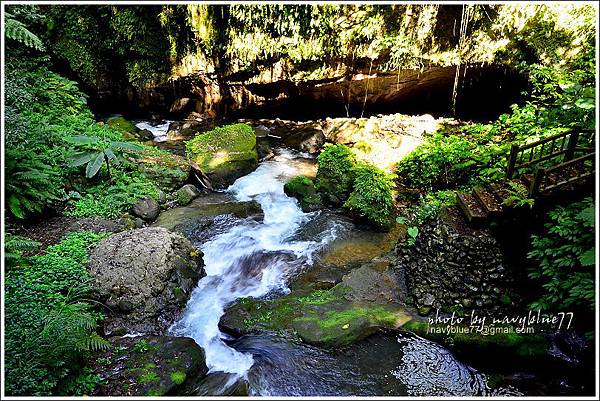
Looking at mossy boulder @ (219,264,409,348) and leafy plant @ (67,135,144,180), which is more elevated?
leafy plant @ (67,135,144,180)

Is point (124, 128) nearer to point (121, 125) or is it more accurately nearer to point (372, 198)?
point (121, 125)

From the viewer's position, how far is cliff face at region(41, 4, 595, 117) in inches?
461

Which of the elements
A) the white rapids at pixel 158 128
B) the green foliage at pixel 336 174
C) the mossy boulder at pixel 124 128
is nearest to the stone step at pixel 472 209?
the green foliage at pixel 336 174

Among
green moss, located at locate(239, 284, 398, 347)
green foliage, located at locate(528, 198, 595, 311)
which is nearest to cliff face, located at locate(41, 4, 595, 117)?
green foliage, located at locate(528, 198, 595, 311)

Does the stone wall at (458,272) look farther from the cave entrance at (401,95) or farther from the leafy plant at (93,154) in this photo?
the cave entrance at (401,95)

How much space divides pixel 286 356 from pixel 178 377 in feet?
5.16

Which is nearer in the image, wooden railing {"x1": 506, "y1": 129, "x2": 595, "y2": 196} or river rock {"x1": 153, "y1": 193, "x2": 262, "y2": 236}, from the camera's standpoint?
wooden railing {"x1": 506, "y1": 129, "x2": 595, "y2": 196}

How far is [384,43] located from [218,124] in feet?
25.6

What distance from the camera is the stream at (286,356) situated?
5190mm

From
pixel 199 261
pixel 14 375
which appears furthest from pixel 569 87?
pixel 14 375

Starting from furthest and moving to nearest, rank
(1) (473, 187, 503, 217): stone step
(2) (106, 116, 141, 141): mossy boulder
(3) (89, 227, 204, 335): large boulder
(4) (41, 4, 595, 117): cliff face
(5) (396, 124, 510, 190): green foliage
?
(2) (106, 116, 141, 141): mossy boulder → (4) (41, 4, 595, 117): cliff face → (5) (396, 124, 510, 190): green foliage → (1) (473, 187, 503, 217): stone step → (3) (89, 227, 204, 335): large boulder

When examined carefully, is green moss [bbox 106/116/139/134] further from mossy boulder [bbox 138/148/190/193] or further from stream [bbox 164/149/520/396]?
stream [bbox 164/149/520/396]

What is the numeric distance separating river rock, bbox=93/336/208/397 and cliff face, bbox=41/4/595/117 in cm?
1140

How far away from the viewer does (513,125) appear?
9594 millimetres
